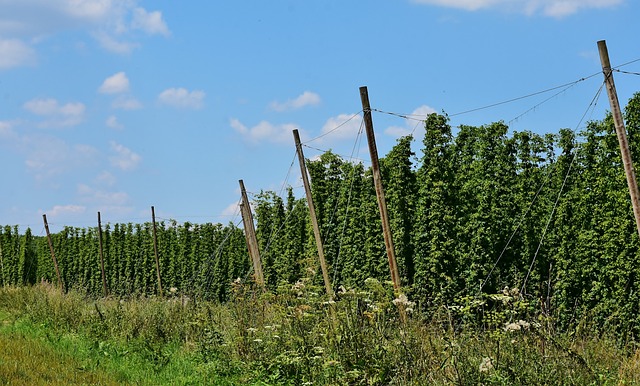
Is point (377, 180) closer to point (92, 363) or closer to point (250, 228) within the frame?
point (92, 363)

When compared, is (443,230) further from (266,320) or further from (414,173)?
(266,320)

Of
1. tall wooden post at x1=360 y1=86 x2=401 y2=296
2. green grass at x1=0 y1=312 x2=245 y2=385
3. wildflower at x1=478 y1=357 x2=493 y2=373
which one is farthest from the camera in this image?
tall wooden post at x1=360 y1=86 x2=401 y2=296

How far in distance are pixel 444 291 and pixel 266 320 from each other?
20.9ft

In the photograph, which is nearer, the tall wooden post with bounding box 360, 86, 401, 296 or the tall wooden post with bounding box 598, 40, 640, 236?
the tall wooden post with bounding box 598, 40, 640, 236

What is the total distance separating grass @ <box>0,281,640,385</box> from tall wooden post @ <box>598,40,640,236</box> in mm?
2128

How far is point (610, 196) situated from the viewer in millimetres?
13961

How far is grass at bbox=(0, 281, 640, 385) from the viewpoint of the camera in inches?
308

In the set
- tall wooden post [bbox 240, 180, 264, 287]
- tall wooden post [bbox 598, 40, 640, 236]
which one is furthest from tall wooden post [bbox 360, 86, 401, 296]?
tall wooden post [bbox 240, 180, 264, 287]

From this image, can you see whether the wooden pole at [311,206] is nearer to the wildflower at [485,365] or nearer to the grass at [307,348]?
the grass at [307,348]

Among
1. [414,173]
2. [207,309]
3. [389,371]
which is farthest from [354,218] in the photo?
[389,371]

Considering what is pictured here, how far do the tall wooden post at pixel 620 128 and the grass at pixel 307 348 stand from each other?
2128mm

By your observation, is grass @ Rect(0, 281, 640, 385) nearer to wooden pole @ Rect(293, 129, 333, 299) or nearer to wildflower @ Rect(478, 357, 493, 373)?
wildflower @ Rect(478, 357, 493, 373)

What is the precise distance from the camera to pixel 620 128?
34.2 ft

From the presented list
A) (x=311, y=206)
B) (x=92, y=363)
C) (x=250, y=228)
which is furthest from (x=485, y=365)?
(x=250, y=228)
